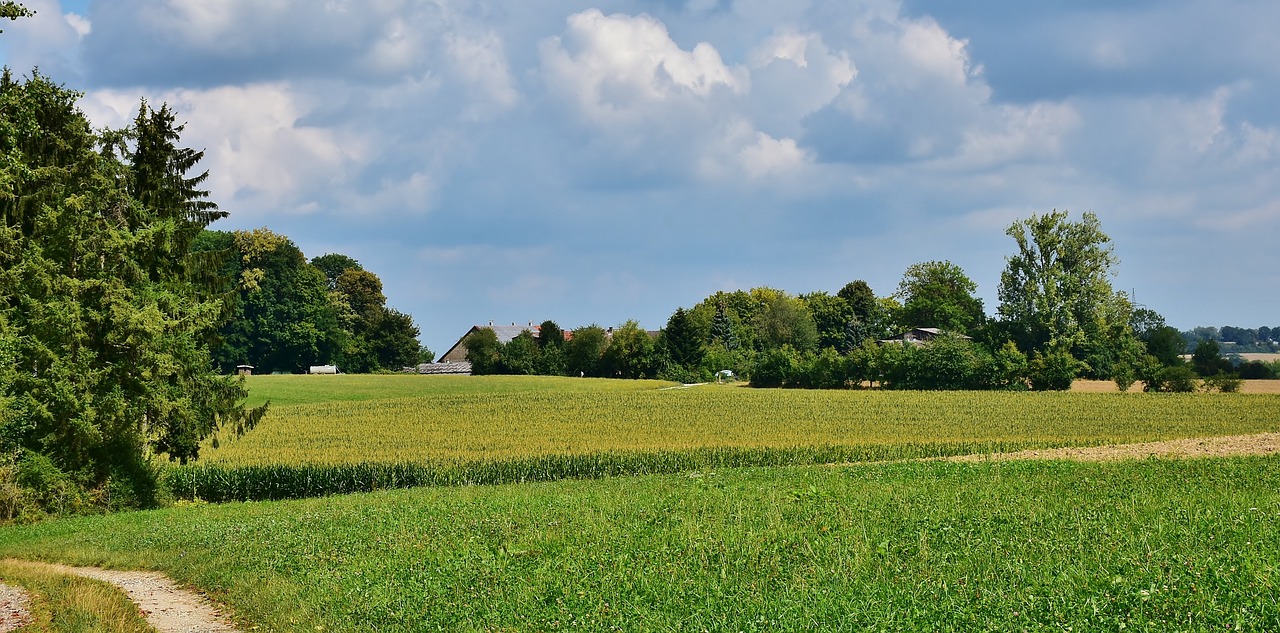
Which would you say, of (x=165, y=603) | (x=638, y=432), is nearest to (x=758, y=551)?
(x=165, y=603)

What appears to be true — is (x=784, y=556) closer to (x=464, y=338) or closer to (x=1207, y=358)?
(x=1207, y=358)

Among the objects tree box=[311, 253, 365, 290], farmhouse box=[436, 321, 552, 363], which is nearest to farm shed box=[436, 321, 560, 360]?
farmhouse box=[436, 321, 552, 363]

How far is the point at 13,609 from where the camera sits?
12805 millimetres

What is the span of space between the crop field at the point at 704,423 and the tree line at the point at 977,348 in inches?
426

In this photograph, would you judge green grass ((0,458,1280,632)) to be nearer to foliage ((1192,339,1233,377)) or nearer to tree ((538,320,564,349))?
foliage ((1192,339,1233,377))

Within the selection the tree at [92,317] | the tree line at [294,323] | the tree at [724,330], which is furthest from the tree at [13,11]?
the tree at [724,330]

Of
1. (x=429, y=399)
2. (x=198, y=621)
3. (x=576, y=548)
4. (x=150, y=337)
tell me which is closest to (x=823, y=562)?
(x=576, y=548)

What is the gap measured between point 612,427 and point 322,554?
3459 centimetres

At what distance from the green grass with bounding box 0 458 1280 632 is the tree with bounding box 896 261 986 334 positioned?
13240cm

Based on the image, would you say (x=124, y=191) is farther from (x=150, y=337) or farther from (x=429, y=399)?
(x=429, y=399)

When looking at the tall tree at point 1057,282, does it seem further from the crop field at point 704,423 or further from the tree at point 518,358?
the tree at point 518,358

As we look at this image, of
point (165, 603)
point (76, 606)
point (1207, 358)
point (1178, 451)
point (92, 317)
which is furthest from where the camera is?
point (1207, 358)

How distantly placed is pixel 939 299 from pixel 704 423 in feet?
352

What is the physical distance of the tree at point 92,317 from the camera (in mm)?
27078
